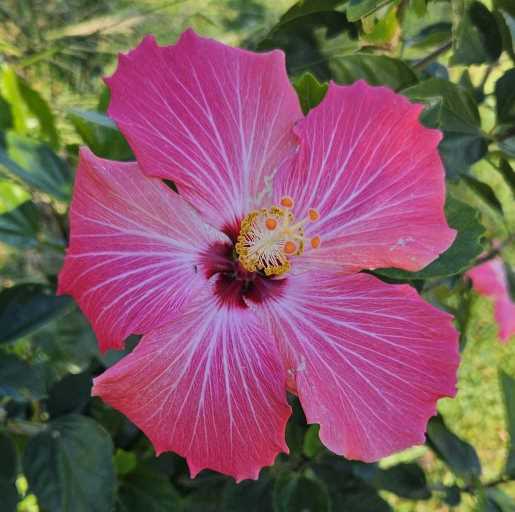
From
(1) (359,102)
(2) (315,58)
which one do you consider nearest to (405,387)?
(1) (359,102)

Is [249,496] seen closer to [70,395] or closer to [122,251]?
[70,395]

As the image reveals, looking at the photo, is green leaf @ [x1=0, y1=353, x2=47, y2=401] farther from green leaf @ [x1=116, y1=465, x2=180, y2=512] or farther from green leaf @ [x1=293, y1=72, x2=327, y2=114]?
green leaf @ [x1=293, y1=72, x2=327, y2=114]

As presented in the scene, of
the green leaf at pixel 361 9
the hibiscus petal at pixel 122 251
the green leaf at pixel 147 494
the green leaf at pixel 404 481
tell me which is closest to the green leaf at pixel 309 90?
the green leaf at pixel 361 9

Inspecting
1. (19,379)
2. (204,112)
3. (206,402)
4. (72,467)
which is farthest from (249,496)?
(204,112)

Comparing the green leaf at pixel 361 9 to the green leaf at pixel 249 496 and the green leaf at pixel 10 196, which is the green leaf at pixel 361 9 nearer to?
the green leaf at pixel 10 196

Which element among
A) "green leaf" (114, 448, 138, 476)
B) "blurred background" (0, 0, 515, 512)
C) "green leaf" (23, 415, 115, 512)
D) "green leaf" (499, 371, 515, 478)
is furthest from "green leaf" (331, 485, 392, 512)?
"green leaf" (23, 415, 115, 512)

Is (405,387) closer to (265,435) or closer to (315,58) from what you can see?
(265,435)

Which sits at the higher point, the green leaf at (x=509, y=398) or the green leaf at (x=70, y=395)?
the green leaf at (x=70, y=395)
